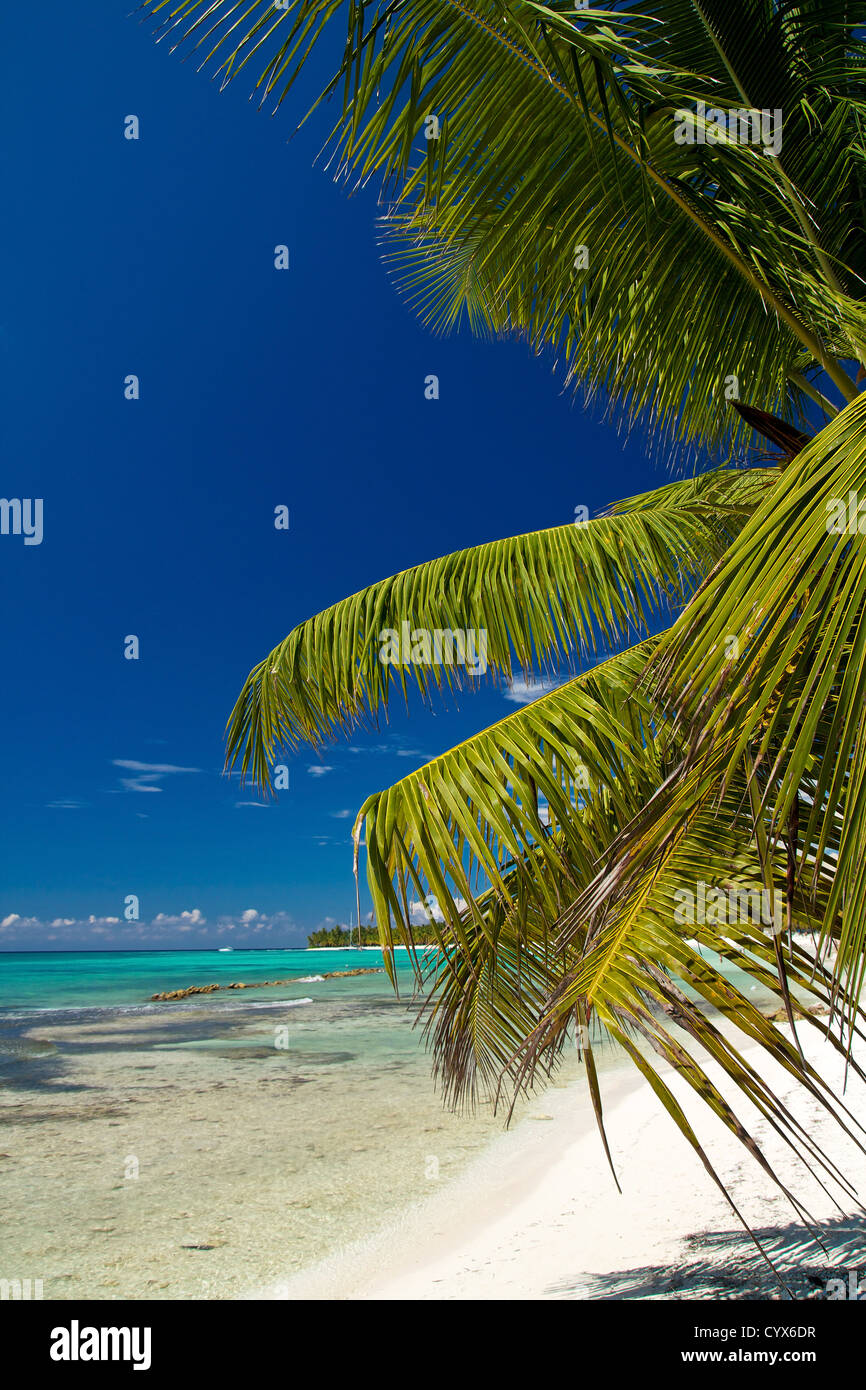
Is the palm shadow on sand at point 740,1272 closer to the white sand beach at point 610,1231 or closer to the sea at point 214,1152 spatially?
the white sand beach at point 610,1231

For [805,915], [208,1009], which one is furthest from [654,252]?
[208,1009]

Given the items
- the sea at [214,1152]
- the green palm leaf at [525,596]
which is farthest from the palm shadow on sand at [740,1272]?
the green palm leaf at [525,596]

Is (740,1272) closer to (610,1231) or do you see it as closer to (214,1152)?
(610,1231)

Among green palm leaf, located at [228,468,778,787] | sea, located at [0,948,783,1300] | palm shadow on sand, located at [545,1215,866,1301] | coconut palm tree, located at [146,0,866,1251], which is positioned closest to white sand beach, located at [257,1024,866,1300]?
palm shadow on sand, located at [545,1215,866,1301]

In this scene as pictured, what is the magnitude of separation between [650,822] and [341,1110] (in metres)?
10.8

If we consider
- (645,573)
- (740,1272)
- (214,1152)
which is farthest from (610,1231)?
(214,1152)

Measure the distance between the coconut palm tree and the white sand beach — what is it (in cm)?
202

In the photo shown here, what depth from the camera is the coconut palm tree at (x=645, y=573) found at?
143cm

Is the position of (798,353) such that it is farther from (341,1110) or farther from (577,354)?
(341,1110)

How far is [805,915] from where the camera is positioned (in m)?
2.12

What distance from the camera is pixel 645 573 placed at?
3.15 m

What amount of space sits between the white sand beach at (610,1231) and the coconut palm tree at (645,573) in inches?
79.4

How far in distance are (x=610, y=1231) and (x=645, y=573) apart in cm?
483

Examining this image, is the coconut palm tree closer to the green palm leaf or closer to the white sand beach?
the green palm leaf
